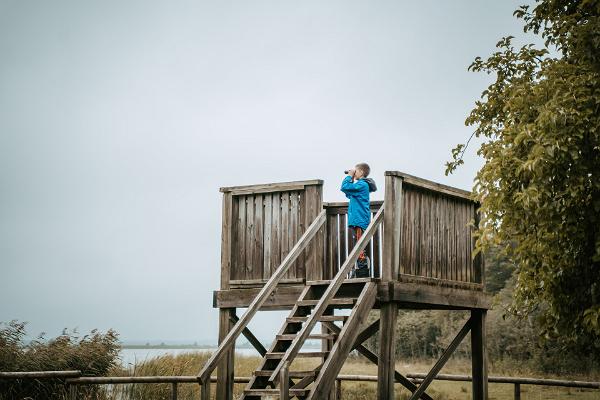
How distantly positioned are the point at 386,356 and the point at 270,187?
3682 mm

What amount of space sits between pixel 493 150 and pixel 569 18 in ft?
11.0

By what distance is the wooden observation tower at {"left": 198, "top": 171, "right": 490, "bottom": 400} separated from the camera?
1078 cm

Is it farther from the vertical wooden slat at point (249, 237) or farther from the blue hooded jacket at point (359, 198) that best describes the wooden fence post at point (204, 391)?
the blue hooded jacket at point (359, 198)

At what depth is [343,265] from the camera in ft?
34.3

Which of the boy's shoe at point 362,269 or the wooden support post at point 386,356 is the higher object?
the boy's shoe at point 362,269

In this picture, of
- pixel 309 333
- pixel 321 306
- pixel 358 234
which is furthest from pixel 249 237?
pixel 309 333

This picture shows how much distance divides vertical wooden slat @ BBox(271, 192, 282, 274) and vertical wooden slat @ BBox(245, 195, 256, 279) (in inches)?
16.2

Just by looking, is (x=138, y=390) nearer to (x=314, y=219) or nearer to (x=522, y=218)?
(x=314, y=219)

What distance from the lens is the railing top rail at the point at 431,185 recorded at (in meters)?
11.4

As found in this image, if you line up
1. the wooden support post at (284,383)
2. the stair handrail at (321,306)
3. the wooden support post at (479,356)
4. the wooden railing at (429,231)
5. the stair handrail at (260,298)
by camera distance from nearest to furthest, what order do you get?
the wooden support post at (284,383) → the stair handrail at (321,306) → the stair handrail at (260,298) → the wooden railing at (429,231) → the wooden support post at (479,356)

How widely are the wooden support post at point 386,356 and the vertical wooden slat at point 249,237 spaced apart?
287 centimetres

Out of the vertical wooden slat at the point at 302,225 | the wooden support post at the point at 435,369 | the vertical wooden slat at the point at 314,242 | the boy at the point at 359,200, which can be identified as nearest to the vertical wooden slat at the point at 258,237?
the vertical wooden slat at the point at 302,225

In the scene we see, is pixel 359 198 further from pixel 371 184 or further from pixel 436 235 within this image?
pixel 436 235

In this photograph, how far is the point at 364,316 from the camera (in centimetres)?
1056
